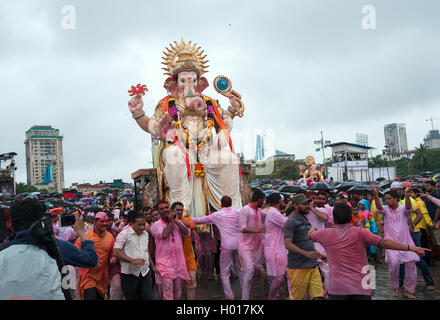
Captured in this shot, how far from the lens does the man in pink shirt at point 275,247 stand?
5.61 metres

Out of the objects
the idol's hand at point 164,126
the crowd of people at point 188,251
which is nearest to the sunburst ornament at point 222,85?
the idol's hand at point 164,126

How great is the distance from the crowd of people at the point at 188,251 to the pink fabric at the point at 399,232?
14mm

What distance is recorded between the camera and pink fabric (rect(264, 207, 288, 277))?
5598 millimetres

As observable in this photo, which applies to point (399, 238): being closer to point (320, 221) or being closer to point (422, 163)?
point (320, 221)

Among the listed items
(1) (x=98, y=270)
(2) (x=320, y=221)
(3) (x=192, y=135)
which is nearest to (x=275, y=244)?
(2) (x=320, y=221)

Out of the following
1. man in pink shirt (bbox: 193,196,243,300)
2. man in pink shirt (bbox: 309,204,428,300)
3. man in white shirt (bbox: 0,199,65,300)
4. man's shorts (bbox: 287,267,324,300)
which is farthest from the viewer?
man in pink shirt (bbox: 193,196,243,300)

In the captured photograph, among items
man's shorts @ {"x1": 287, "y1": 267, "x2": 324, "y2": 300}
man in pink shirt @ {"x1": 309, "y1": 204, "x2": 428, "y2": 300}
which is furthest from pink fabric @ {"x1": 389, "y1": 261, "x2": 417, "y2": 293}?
man in pink shirt @ {"x1": 309, "y1": 204, "x2": 428, "y2": 300}

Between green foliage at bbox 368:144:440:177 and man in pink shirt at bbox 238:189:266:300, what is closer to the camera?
man in pink shirt at bbox 238:189:266:300

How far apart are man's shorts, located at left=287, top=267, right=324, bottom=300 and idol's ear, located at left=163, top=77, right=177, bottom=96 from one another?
226 inches

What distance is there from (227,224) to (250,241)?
0.47m

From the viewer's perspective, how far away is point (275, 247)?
18.7 feet

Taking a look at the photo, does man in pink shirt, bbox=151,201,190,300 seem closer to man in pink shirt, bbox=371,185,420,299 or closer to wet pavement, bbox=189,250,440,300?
wet pavement, bbox=189,250,440,300

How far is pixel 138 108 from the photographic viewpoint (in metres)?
8.80
